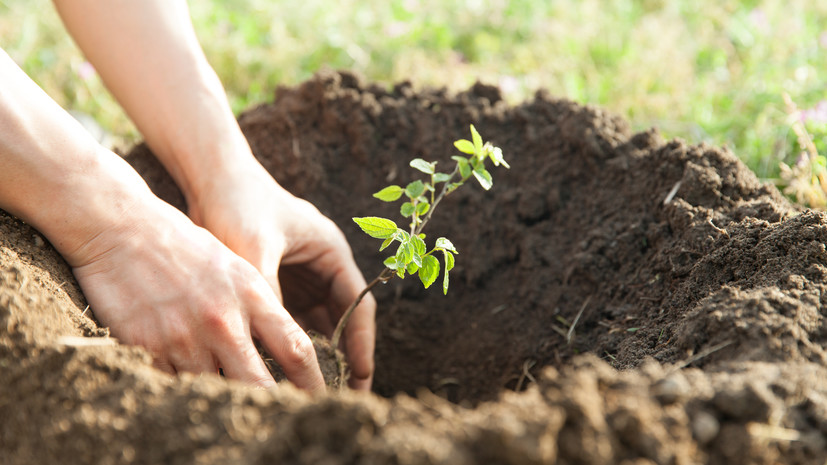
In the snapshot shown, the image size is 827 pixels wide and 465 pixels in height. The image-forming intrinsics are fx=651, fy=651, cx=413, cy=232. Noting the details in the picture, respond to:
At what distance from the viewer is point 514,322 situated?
85.1 inches

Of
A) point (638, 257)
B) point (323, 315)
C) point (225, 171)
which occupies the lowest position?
point (323, 315)

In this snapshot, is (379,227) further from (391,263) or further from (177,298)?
(177,298)

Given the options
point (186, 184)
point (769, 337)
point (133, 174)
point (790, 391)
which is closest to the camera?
point (790, 391)

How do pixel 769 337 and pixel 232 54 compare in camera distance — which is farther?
pixel 232 54

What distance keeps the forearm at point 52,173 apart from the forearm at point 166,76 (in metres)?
0.46

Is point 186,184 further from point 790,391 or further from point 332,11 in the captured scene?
point 332,11

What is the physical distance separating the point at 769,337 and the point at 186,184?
1682 mm

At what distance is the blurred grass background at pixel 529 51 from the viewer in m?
3.15

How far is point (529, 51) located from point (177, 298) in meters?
2.71

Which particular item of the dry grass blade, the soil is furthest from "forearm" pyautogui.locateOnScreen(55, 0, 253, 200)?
the dry grass blade

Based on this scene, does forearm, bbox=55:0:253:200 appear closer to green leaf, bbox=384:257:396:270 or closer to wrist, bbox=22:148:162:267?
wrist, bbox=22:148:162:267

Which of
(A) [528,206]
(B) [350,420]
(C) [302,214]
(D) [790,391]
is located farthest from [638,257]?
(B) [350,420]

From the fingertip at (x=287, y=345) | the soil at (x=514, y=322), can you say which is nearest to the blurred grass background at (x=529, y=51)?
the soil at (x=514, y=322)

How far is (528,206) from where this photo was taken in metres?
2.28
